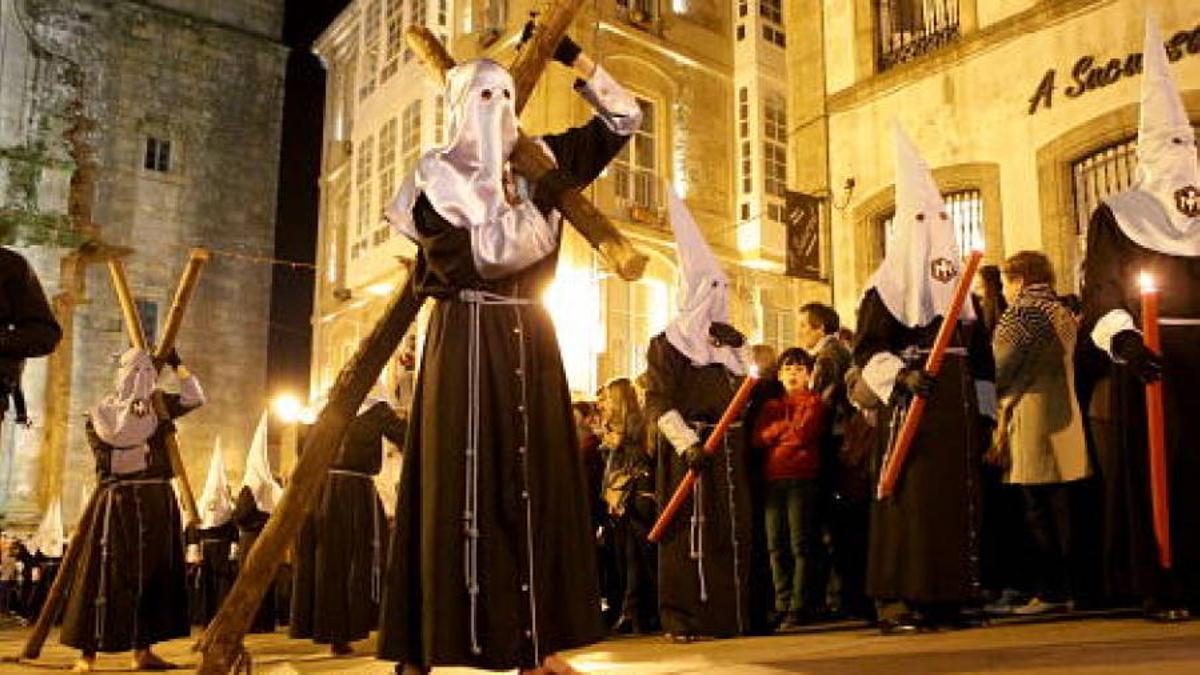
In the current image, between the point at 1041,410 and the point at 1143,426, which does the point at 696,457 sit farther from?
the point at 1143,426

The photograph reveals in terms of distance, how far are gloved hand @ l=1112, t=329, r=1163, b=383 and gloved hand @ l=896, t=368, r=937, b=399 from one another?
3.10 ft

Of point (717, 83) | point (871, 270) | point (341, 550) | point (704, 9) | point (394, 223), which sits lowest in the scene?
point (341, 550)

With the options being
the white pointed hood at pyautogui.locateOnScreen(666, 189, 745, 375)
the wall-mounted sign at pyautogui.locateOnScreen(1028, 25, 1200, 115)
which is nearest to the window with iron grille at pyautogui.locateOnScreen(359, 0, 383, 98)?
the wall-mounted sign at pyautogui.locateOnScreen(1028, 25, 1200, 115)

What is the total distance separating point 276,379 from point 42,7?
12.9 meters

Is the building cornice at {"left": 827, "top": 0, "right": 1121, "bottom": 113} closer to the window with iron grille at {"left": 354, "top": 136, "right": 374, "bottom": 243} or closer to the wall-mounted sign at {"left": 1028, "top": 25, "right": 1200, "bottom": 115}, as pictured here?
the wall-mounted sign at {"left": 1028, "top": 25, "right": 1200, "bottom": 115}

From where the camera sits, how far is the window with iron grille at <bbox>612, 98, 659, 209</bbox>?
78.9 feet

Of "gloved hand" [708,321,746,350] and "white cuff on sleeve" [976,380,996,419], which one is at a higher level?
"gloved hand" [708,321,746,350]

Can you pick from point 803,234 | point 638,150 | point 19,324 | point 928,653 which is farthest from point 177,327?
point 638,150

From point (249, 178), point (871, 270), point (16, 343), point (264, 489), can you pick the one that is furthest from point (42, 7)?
point (16, 343)

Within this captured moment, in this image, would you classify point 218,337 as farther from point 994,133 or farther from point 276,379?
point 994,133

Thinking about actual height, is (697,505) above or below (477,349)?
below

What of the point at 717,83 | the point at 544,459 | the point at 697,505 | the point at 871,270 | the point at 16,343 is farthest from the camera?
the point at 717,83

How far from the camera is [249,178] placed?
35562mm

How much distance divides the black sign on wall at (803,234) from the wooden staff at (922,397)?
31.7 ft
